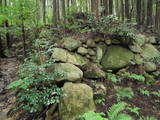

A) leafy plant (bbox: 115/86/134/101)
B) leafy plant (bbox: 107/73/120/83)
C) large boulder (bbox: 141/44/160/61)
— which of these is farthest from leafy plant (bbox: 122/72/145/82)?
large boulder (bbox: 141/44/160/61)

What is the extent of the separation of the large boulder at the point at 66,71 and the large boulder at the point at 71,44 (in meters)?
1.06

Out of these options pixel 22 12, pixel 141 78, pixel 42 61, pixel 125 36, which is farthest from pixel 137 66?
pixel 22 12

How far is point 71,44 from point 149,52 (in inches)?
150

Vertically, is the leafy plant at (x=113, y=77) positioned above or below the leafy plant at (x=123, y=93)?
above

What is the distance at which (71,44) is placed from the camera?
6754mm

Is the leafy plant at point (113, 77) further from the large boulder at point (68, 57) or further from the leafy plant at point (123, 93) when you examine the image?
the large boulder at point (68, 57)

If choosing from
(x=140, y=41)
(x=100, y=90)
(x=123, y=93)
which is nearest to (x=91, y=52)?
(x=100, y=90)

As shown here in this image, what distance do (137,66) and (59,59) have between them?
320cm

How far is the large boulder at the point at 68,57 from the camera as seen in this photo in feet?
19.7

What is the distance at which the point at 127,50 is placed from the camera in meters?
7.74

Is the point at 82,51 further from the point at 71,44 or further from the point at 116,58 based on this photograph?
the point at 116,58

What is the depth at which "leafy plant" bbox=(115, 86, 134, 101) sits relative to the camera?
227 inches

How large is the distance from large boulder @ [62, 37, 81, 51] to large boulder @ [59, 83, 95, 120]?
1947mm

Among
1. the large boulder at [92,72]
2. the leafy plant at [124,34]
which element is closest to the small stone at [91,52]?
the large boulder at [92,72]
